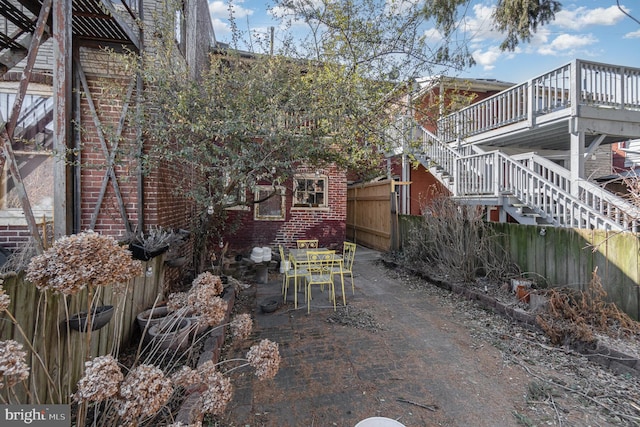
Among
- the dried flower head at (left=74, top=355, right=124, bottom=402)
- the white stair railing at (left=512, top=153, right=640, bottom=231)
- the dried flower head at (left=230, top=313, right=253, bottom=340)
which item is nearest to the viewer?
the dried flower head at (left=74, top=355, right=124, bottom=402)

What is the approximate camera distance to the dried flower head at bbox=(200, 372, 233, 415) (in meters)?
1.63

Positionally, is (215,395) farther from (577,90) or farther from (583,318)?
(577,90)

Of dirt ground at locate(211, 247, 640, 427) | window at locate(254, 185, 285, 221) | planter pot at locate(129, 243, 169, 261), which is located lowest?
dirt ground at locate(211, 247, 640, 427)

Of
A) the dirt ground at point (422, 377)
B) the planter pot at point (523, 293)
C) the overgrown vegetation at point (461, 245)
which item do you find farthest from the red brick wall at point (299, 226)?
the planter pot at point (523, 293)

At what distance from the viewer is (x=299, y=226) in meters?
8.59

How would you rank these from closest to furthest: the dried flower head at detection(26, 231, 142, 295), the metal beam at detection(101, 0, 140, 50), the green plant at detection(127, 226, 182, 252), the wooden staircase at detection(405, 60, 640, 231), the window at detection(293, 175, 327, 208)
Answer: the dried flower head at detection(26, 231, 142, 295) → the metal beam at detection(101, 0, 140, 50) → the green plant at detection(127, 226, 182, 252) → the wooden staircase at detection(405, 60, 640, 231) → the window at detection(293, 175, 327, 208)

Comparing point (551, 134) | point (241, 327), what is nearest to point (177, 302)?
point (241, 327)

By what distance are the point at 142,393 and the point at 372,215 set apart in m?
9.46

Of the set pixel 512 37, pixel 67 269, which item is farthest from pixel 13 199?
A: pixel 512 37

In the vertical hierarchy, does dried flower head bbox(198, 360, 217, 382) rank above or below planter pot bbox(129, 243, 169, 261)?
below

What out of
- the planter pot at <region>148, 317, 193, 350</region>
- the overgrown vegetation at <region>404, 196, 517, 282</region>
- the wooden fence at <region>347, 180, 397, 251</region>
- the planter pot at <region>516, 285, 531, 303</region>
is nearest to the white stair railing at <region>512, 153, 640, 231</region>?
the planter pot at <region>516, 285, 531, 303</region>

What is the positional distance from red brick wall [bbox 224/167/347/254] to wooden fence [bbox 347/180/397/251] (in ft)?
3.50

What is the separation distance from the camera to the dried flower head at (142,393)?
1.37 m

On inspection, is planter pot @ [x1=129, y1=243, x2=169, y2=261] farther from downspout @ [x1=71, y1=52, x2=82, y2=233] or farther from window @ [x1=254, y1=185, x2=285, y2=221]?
window @ [x1=254, y1=185, x2=285, y2=221]
